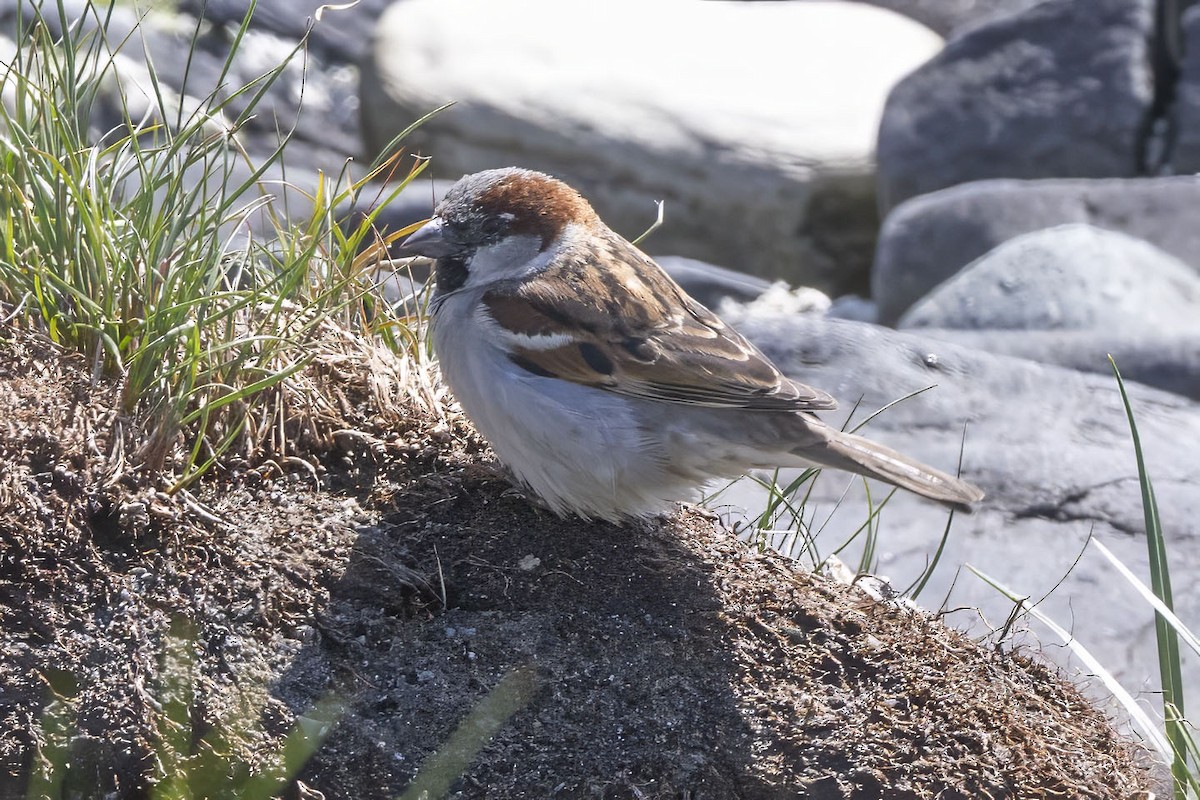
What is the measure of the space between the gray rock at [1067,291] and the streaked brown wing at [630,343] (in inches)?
138

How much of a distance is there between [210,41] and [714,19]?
454cm

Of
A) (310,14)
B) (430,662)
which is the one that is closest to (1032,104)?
(310,14)

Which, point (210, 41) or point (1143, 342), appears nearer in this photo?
point (1143, 342)

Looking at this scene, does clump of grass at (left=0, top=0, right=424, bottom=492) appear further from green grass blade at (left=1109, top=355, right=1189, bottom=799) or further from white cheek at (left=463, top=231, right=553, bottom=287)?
green grass blade at (left=1109, top=355, right=1189, bottom=799)

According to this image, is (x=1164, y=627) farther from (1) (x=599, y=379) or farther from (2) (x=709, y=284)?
(2) (x=709, y=284)

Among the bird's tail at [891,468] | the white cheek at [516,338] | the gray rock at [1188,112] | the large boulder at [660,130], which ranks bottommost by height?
the large boulder at [660,130]

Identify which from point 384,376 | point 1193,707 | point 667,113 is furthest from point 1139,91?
point 384,376

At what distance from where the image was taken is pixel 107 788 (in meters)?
2.34

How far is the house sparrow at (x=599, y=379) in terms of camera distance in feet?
9.52

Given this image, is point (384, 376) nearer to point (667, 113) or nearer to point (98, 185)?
point (98, 185)

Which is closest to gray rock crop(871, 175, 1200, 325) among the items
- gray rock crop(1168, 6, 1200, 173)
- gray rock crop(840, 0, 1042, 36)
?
gray rock crop(1168, 6, 1200, 173)

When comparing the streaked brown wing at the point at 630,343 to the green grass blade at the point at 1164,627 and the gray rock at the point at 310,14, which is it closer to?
the green grass blade at the point at 1164,627

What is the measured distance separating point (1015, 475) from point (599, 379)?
210 centimetres

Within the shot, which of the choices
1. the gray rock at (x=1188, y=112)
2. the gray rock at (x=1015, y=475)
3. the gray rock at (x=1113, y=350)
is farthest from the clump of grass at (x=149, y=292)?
the gray rock at (x=1188, y=112)
